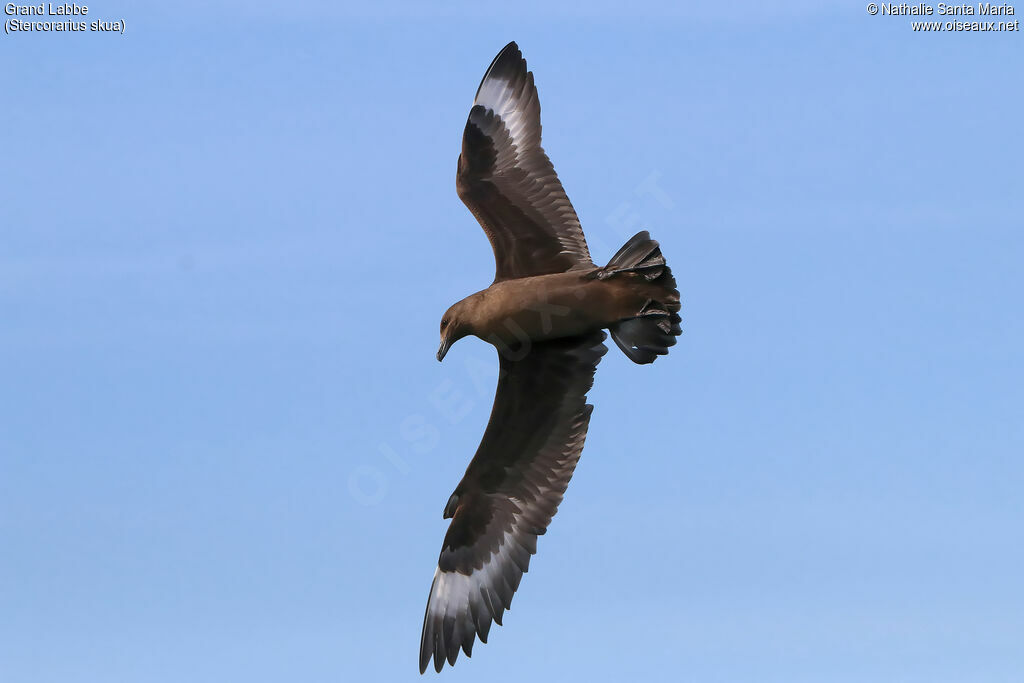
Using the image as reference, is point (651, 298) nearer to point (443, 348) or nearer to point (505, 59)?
point (443, 348)

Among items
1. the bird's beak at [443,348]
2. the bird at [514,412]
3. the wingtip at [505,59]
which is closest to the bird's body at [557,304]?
the bird at [514,412]

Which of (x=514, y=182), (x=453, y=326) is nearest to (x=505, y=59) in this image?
(x=514, y=182)

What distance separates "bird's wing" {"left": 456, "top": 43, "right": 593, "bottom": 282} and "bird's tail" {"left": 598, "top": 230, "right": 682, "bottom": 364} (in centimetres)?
68

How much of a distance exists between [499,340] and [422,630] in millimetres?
2001

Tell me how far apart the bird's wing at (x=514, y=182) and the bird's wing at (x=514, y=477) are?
62cm

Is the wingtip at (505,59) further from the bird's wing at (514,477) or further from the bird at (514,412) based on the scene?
the bird's wing at (514,477)

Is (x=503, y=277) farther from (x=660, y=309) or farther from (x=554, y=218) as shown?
(x=660, y=309)

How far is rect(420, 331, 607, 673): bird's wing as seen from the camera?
8836 millimetres

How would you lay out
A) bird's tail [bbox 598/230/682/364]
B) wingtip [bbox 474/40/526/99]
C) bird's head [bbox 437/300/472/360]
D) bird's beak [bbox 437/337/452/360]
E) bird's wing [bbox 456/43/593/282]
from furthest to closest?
wingtip [bbox 474/40/526/99], bird's wing [bbox 456/43/593/282], bird's beak [bbox 437/337/452/360], bird's head [bbox 437/300/472/360], bird's tail [bbox 598/230/682/364]

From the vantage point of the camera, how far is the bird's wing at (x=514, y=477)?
884 cm

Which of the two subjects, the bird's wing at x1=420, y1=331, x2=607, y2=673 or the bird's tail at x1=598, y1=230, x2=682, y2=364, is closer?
the bird's tail at x1=598, y1=230, x2=682, y2=364

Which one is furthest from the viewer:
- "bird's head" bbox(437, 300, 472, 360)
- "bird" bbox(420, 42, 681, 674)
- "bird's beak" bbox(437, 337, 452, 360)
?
"bird's beak" bbox(437, 337, 452, 360)

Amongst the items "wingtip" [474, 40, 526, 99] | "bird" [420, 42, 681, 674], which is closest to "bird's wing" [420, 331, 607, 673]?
"bird" [420, 42, 681, 674]

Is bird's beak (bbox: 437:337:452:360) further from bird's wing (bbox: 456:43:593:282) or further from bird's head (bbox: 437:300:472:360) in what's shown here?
bird's wing (bbox: 456:43:593:282)
